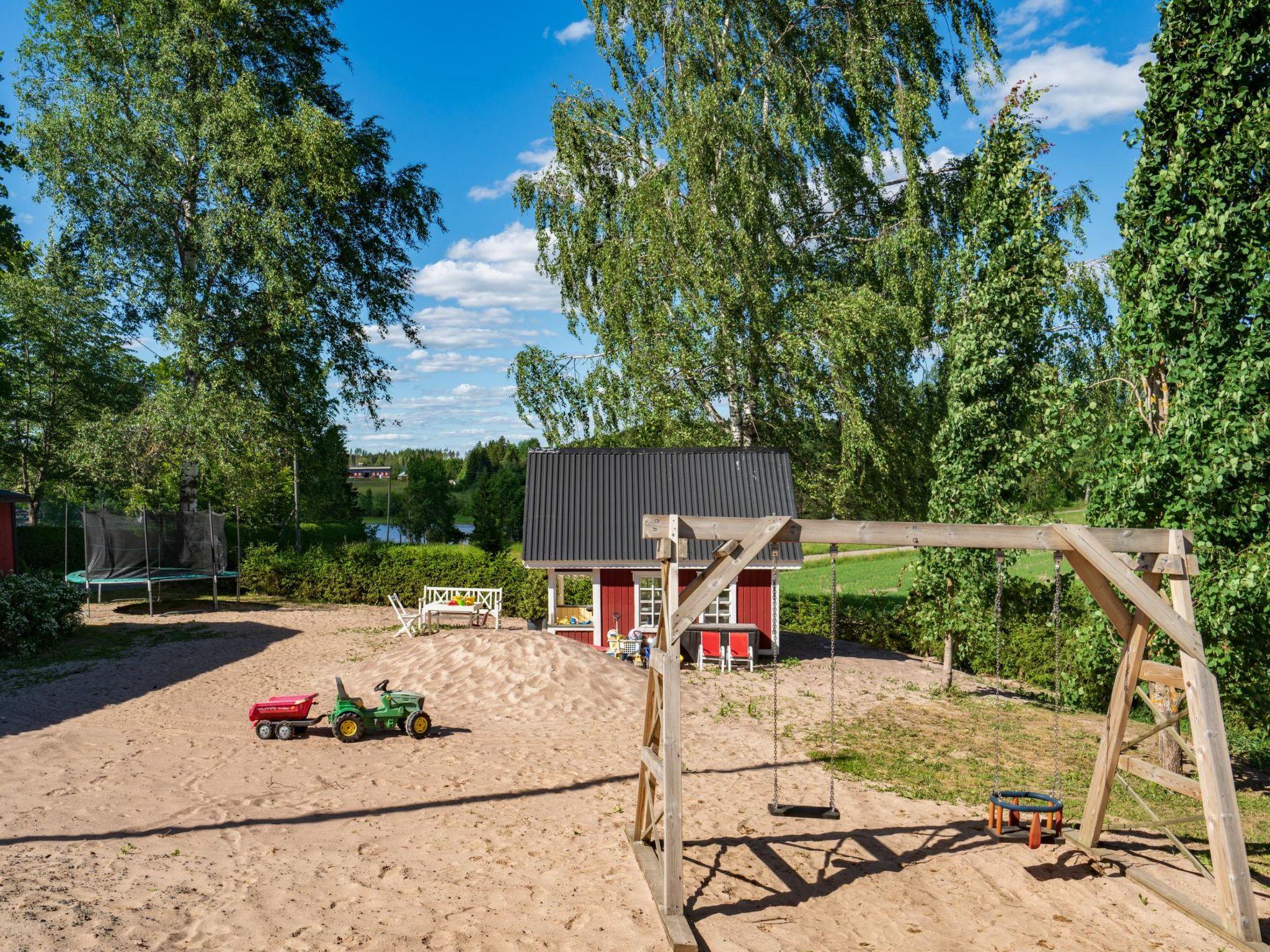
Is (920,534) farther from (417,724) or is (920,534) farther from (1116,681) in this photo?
(417,724)

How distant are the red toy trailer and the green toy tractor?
1.25ft

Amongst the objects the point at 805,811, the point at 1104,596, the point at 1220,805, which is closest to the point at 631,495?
the point at 805,811

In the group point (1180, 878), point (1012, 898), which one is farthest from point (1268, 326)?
point (1012, 898)

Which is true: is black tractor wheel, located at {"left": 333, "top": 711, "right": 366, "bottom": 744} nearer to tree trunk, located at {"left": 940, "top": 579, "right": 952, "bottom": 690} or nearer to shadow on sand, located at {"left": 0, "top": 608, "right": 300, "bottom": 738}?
shadow on sand, located at {"left": 0, "top": 608, "right": 300, "bottom": 738}

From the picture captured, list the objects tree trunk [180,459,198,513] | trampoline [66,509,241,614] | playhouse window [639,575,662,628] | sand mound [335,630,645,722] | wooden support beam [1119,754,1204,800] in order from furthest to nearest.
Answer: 1. tree trunk [180,459,198,513]
2. trampoline [66,509,241,614]
3. playhouse window [639,575,662,628]
4. sand mound [335,630,645,722]
5. wooden support beam [1119,754,1204,800]

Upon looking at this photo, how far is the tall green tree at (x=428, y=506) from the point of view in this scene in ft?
194

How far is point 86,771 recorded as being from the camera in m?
9.30

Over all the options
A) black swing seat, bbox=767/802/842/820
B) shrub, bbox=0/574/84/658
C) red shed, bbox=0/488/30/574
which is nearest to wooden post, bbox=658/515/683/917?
black swing seat, bbox=767/802/842/820

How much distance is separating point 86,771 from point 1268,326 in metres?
14.0

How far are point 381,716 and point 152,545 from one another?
1357 cm

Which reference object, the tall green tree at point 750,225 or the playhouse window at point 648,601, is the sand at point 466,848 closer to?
the playhouse window at point 648,601

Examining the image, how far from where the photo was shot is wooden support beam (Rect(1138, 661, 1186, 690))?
7.50m

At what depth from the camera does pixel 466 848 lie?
25.5ft

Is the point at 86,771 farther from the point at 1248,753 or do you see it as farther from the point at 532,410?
the point at 1248,753
